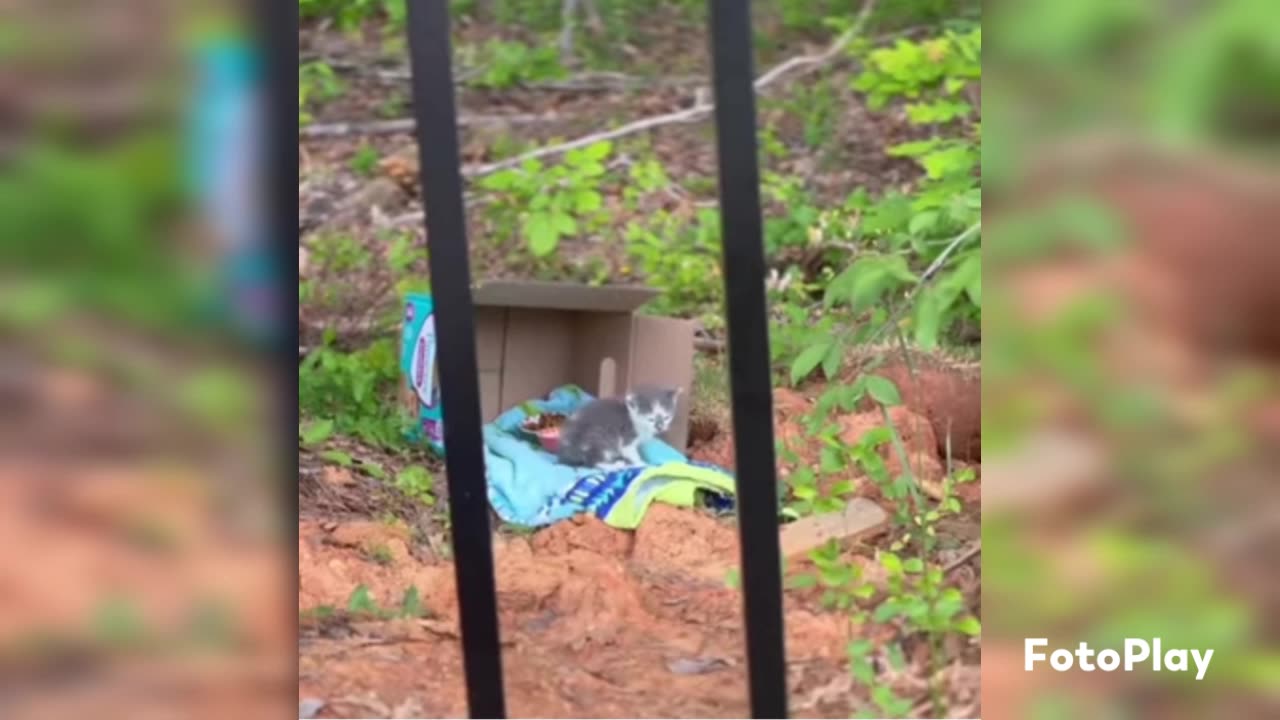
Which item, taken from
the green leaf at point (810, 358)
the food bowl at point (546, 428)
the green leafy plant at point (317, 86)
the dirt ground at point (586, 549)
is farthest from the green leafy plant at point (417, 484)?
the green leafy plant at point (317, 86)

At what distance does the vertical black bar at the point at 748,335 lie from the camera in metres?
0.76

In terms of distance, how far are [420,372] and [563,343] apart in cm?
36

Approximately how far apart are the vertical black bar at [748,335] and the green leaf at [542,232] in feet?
3.04

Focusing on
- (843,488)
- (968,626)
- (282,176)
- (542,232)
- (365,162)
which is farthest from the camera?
(365,162)

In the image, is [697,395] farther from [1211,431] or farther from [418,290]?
[1211,431]

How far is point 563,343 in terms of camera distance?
1936 millimetres

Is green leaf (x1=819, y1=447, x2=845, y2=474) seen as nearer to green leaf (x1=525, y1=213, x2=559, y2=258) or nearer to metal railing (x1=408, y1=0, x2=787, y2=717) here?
green leaf (x1=525, y1=213, x2=559, y2=258)

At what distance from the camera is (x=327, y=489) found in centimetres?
153

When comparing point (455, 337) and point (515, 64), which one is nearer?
point (455, 337)

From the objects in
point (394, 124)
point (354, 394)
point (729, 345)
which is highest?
point (394, 124)

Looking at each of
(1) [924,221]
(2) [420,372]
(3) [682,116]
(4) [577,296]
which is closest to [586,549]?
(2) [420,372]

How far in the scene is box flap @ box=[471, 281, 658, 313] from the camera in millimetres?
1749

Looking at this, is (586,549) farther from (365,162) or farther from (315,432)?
(365,162)

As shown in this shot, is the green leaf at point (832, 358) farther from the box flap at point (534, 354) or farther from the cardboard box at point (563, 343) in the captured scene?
the box flap at point (534, 354)
